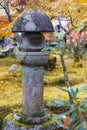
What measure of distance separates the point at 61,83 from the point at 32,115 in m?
3.72

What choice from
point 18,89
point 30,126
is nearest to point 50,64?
point 18,89

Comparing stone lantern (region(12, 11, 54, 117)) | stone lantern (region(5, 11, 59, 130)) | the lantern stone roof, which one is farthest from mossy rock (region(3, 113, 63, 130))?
the lantern stone roof

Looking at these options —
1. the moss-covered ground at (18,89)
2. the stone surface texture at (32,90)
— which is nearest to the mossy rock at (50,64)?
the moss-covered ground at (18,89)

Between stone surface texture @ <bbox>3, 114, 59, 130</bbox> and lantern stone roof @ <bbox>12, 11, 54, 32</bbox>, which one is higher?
lantern stone roof @ <bbox>12, 11, 54, 32</bbox>

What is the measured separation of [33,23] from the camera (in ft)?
13.1

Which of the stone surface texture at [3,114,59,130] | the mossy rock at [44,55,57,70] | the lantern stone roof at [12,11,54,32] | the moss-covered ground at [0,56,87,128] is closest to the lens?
the lantern stone roof at [12,11,54,32]

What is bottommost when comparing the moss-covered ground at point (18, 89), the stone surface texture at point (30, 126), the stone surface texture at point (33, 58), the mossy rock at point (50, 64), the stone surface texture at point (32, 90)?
the mossy rock at point (50, 64)

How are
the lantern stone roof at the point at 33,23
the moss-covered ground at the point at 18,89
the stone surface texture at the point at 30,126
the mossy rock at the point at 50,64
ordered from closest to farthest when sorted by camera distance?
1. the lantern stone roof at the point at 33,23
2. the stone surface texture at the point at 30,126
3. the moss-covered ground at the point at 18,89
4. the mossy rock at the point at 50,64

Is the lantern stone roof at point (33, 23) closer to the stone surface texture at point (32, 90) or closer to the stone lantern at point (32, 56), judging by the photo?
the stone lantern at point (32, 56)

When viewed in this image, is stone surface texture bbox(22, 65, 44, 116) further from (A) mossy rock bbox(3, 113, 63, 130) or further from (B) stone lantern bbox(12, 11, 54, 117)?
(A) mossy rock bbox(3, 113, 63, 130)

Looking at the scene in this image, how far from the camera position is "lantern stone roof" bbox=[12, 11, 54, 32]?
4.00 metres

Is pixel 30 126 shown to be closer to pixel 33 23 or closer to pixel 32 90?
pixel 32 90

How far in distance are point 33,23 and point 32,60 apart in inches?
20.4

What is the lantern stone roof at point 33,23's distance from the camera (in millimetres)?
3998
